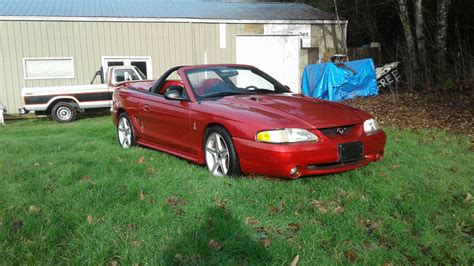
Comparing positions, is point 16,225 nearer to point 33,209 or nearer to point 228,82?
point 33,209

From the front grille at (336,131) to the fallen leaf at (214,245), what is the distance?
1.78 meters

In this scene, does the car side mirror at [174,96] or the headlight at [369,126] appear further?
the car side mirror at [174,96]

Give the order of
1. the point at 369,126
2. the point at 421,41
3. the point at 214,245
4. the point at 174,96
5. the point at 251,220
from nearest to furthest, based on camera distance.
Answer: the point at 214,245 → the point at 251,220 → the point at 369,126 → the point at 174,96 → the point at 421,41

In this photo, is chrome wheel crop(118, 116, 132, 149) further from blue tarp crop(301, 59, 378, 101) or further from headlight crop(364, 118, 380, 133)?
blue tarp crop(301, 59, 378, 101)

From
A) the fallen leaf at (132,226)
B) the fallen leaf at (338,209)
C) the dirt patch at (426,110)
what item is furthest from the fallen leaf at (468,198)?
the dirt patch at (426,110)

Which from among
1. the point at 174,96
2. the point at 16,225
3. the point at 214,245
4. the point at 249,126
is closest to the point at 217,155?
the point at 249,126

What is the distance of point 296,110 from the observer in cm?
465

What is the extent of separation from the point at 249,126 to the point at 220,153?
0.61 meters

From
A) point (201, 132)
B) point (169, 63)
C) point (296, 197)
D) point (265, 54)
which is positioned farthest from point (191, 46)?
point (296, 197)

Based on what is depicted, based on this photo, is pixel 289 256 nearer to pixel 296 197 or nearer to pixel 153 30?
pixel 296 197

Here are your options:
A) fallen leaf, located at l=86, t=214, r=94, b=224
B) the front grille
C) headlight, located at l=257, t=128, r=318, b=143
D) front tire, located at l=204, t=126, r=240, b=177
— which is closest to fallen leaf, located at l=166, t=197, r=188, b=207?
fallen leaf, located at l=86, t=214, r=94, b=224

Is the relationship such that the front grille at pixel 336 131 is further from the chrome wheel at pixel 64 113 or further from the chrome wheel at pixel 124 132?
the chrome wheel at pixel 64 113

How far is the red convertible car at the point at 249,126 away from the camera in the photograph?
4.20 metres

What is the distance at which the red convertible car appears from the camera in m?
4.20
